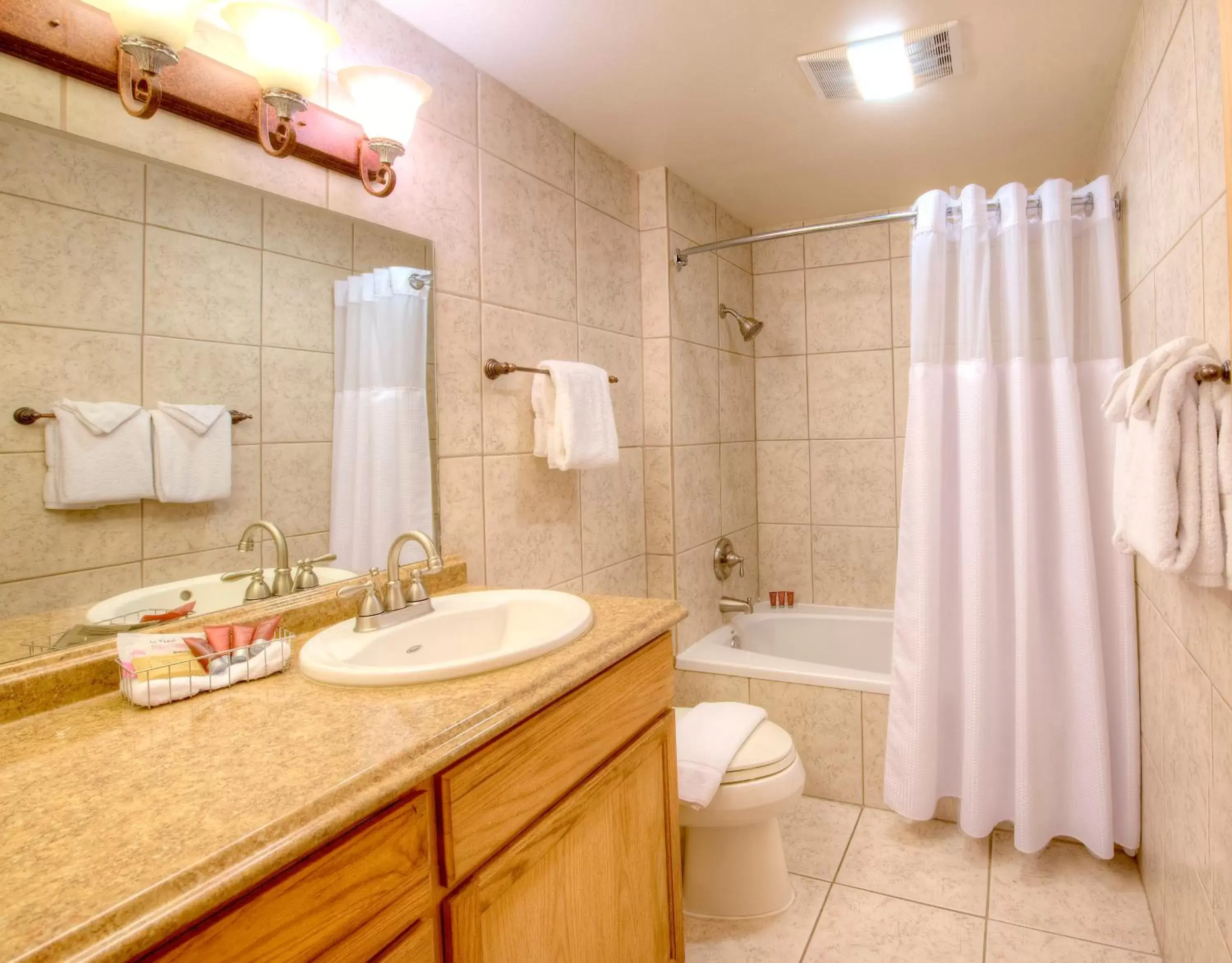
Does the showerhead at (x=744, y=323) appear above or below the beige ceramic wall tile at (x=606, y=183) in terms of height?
below

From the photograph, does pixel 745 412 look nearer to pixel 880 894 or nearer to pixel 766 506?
pixel 766 506

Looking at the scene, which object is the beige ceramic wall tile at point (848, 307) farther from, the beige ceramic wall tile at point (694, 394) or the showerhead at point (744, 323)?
the beige ceramic wall tile at point (694, 394)

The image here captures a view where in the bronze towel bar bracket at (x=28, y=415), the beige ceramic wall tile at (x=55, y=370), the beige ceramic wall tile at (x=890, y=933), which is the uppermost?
the beige ceramic wall tile at (x=55, y=370)

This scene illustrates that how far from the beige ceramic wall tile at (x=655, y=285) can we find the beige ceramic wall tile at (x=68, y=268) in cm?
166

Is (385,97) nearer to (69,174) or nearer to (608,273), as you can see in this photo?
A: (69,174)

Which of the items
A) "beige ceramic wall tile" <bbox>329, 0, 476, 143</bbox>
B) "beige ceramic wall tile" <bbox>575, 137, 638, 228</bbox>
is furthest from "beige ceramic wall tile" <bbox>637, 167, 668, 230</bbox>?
"beige ceramic wall tile" <bbox>329, 0, 476, 143</bbox>

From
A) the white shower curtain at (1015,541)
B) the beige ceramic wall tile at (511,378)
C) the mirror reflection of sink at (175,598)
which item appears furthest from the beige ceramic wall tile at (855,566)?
the mirror reflection of sink at (175,598)

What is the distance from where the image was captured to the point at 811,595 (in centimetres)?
321

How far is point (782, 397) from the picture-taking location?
322 centimetres

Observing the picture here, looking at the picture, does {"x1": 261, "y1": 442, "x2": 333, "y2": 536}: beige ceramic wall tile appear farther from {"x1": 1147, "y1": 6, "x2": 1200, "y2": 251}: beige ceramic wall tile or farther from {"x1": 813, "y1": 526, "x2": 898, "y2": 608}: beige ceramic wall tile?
{"x1": 813, "y1": 526, "x2": 898, "y2": 608}: beige ceramic wall tile

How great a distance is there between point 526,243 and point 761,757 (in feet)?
4.78

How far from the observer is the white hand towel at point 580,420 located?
1.91 metres

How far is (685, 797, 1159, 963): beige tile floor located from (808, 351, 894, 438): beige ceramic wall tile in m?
1.53

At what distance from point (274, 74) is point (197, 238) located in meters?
0.30
